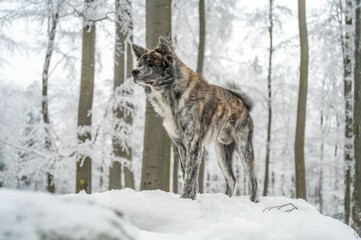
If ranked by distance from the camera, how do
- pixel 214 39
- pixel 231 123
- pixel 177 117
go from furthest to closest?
1. pixel 214 39
2. pixel 231 123
3. pixel 177 117

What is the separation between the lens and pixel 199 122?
4445 millimetres

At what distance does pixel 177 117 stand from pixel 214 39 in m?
13.7

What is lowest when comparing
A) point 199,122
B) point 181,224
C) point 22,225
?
point 181,224

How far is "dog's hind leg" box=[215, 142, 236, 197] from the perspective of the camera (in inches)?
219

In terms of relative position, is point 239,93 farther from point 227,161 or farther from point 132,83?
point 132,83

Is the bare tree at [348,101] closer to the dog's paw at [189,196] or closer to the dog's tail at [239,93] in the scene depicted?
the dog's tail at [239,93]

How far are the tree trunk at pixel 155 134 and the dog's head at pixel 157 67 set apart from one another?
1.61m

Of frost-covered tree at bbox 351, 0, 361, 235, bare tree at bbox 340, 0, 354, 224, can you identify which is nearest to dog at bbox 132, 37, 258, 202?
frost-covered tree at bbox 351, 0, 361, 235

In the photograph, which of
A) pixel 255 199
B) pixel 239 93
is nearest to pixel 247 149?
pixel 255 199

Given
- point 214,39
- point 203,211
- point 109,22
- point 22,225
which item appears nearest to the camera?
point 22,225

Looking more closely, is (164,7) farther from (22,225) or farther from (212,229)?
(22,225)

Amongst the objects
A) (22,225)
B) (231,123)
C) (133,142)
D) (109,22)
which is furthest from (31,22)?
(22,225)

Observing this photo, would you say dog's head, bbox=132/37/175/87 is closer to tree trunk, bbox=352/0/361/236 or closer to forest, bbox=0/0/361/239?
forest, bbox=0/0/361/239

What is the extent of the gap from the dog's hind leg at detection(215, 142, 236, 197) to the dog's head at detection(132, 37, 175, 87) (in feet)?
5.37
